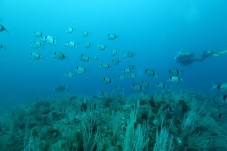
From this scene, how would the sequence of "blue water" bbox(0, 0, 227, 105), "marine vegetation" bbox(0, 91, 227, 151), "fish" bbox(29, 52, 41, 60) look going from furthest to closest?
1. "blue water" bbox(0, 0, 227, 105)
2. "fish" bbox(29, 52, 41, 60)
3. "marine vegetation" bbox(0, 91, 227, 151)

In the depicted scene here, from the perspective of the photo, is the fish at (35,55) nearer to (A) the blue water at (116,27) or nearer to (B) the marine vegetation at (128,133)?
(B) the marine vegetation at (128,133)

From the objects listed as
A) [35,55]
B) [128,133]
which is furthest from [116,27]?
[128,133]

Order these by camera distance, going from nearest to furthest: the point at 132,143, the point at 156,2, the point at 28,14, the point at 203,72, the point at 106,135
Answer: the point at 132,143 < the point at 106,135 < the point at 203,72 < the point at 28,14 < the point at 156,2

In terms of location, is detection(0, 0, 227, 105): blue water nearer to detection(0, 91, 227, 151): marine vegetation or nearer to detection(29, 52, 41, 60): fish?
detection(29, 52, 41, 60): fish

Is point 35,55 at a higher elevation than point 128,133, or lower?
higher

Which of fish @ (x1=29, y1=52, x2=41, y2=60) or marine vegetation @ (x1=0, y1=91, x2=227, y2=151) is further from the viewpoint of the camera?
fish @ (x1=29, y1=52, x2=41, y2=60)

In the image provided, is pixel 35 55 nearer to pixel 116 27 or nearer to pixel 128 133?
pixel 128 133

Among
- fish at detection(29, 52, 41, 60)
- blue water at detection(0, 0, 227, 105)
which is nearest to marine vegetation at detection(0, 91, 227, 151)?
fish at detection(29, 52, 41, 60)

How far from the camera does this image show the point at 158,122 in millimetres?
6191

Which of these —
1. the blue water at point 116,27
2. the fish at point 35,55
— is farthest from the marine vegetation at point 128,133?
the blue water at point 116,27

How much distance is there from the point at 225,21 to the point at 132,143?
164681 millimetres

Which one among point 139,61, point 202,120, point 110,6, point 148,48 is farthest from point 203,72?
point 110,6

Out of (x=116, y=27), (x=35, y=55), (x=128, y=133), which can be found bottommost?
(x=128, y=133)

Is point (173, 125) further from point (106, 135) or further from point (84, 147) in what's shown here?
point (84, 147)
